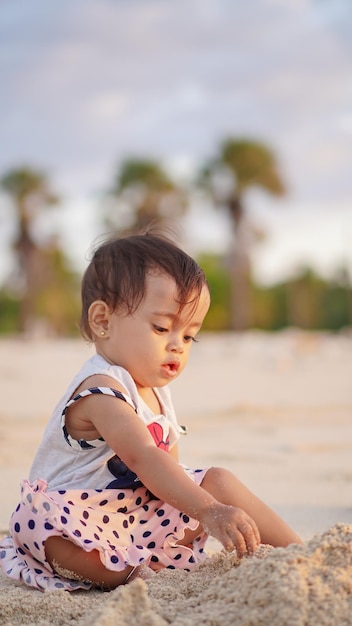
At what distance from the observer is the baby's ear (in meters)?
2.11

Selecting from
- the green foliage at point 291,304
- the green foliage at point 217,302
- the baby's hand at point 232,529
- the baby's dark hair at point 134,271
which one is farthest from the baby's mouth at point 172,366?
the green foliage at point 217,302

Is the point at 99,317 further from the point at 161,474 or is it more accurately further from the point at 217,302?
the point at 217,302

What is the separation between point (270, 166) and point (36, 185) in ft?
18.4

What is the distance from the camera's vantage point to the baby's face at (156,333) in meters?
2.05

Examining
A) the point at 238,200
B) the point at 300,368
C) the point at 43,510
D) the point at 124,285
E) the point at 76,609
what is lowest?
the point at 300,368

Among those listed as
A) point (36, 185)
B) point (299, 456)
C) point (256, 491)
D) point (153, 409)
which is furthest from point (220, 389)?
point (36, 185)

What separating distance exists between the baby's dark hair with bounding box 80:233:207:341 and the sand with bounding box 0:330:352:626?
0.67 m

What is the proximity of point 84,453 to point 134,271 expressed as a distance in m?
0.49

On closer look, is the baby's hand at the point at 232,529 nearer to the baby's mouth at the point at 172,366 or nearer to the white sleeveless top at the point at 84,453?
the white sleeveless top at the point at 84,453

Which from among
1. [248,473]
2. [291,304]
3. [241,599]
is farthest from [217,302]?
[241,599]

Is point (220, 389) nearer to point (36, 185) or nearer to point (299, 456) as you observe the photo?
point (299, 456)

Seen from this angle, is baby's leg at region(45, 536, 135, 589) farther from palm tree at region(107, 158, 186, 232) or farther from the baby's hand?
palm tree at region(107, 158, 186, 232)

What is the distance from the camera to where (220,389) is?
7.62 meters

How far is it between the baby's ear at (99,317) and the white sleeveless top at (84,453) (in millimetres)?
73
